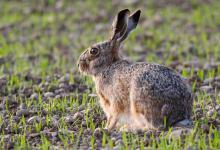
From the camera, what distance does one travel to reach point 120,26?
7836mm

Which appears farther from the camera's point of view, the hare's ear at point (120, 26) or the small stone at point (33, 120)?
the hare's ear at point (120, 26)

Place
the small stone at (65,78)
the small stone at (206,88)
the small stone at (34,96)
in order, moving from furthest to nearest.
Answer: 1. the small stone at (65,78)
2. the small stone at (206,88)
3. the small stone at (34,96)

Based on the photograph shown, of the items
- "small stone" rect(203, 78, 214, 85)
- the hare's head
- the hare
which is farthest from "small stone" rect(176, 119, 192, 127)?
"small stone" rect(203, 78, 214, 85)

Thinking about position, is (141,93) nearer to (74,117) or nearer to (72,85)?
(74,117)

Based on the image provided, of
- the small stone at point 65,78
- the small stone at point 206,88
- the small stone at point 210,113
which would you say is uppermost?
the small stone at point 65,78

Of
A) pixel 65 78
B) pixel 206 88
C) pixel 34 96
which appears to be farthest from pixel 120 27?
pixel 65 78

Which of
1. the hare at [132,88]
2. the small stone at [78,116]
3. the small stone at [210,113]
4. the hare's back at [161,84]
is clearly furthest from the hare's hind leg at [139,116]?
the small stone at [210,113]

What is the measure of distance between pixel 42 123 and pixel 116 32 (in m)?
1.46

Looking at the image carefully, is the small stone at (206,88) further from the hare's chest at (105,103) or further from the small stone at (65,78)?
the small stone at (65,78)

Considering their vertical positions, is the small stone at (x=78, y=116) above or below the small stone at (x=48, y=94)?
below

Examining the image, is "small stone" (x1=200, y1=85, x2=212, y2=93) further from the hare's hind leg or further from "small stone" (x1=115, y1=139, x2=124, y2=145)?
"small stone" (x1=115, y1=139, x2=124, y2=145)

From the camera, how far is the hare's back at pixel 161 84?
661 cm

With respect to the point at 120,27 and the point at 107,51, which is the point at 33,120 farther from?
the point at 120,27

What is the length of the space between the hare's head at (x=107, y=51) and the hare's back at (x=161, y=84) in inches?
36.9
